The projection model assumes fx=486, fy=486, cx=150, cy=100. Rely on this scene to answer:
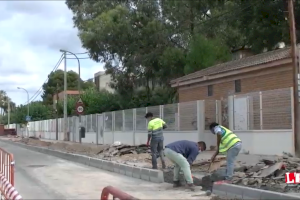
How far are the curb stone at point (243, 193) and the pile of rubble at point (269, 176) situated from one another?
0.39m

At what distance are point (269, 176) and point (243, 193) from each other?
1.32 m

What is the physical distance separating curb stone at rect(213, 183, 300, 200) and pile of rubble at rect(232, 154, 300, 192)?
1.30 feet

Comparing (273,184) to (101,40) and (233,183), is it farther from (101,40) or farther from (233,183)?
(101,40)

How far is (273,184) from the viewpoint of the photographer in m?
10.1

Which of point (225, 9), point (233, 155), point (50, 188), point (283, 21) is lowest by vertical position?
point (50, 188)

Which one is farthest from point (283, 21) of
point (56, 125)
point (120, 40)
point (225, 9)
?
point (56, 125)

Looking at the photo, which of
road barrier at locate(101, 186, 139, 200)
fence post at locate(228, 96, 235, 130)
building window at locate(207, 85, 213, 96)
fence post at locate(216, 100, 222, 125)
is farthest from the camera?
building window at locate(207, 85, 213, 96)

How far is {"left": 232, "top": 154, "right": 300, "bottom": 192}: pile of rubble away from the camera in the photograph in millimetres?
9749

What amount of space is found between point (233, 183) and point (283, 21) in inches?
781

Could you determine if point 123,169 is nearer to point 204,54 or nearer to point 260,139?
point 260,139

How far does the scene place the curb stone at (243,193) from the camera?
28.6 ft

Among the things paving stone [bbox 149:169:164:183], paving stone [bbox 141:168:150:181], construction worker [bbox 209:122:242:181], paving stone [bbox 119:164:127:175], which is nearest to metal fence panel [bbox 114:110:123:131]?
paving stone [bbox 119:164:127:175]

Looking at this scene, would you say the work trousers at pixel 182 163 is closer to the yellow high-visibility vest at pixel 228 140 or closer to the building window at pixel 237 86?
the yellow high-visibility vest at pixel 228 140

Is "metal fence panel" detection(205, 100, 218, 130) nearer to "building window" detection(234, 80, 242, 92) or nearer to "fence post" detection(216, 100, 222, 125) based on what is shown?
"fence post" detection(216, 100, 222, 125)
